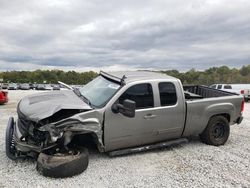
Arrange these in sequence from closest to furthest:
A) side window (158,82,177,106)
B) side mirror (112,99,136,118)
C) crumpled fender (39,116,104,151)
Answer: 1. crumpled fender (39,116,104,151)
2. side mirror (112,99,136,118)
3. side window (158,82,177,106)

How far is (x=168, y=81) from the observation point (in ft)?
18.5

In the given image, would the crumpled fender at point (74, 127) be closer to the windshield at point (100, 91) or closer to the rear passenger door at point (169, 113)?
the windshield at point (100, 91)

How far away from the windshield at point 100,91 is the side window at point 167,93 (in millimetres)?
972

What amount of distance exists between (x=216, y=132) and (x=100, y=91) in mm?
3052

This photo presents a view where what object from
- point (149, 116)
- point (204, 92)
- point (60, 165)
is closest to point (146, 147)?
point (149, 116)

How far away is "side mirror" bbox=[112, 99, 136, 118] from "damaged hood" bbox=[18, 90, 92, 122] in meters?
0.51

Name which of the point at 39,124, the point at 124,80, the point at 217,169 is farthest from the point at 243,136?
the point at 39,124

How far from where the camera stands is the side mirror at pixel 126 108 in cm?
449

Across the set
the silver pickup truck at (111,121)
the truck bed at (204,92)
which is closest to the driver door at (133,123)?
the silver pickup truck at (111,121)

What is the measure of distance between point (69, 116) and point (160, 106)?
1.90 m

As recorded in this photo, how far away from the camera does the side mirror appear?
4492 millimetres

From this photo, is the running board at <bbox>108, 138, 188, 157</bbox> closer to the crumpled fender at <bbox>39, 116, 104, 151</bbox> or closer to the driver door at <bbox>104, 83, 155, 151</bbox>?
the driver door at <bbox>104, 83, 155, 151</bbox>

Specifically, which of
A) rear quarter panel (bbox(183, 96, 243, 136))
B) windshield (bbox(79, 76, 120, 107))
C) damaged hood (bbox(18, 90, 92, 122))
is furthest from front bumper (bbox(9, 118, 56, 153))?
rear quarter panel (bbox(183, 96, 243, 136))

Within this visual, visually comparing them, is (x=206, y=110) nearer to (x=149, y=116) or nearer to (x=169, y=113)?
(x=169, y=113)
